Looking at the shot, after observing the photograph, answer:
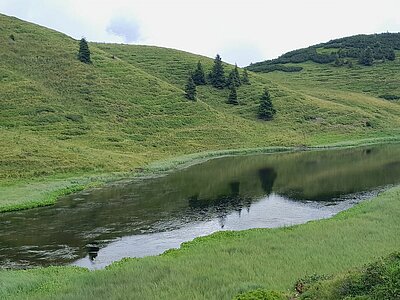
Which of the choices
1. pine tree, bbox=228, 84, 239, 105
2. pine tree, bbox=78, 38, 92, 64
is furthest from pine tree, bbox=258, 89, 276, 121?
pine tree, bbox=78, 38, 92, 64

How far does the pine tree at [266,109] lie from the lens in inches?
4026

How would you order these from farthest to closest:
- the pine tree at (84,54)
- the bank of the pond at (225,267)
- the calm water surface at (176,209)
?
the pine tree at (84,54)
the calm water surface at (176,209)
the bank of the pond at (225,267)

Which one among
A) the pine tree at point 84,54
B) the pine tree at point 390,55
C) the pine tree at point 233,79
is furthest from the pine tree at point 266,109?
the pine tree at point 390,55

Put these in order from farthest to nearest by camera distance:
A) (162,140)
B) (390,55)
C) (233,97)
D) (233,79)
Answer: (390,55)
(233,79)
(233,97)
(162,140)

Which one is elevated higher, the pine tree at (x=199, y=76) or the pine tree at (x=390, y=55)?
the pine tree at (x=390, y=55)

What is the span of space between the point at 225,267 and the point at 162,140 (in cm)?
5944

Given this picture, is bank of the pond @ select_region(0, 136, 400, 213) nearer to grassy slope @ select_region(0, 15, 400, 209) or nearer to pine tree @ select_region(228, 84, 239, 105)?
grassy slope @ select_region(0, 15, 400, 209)

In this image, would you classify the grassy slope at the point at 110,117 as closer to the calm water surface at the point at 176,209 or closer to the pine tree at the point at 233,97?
the pine tree at the point at 233,97

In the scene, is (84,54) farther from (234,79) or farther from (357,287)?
(357,287)

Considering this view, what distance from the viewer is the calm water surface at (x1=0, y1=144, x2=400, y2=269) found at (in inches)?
1096

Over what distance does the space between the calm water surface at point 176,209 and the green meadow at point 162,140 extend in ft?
10.7

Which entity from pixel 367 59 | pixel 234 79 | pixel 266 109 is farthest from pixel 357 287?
pixel 367 59

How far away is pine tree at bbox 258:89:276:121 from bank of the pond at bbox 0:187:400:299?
7594cm

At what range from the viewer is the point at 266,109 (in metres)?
103
